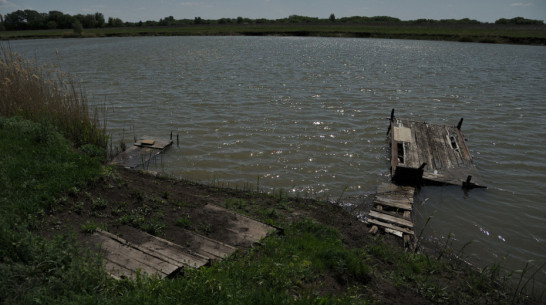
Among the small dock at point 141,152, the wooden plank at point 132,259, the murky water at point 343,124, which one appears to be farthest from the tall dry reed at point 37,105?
the wooden plank at point 132,259

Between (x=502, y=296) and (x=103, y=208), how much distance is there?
7.28 m

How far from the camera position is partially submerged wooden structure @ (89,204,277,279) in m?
4.62

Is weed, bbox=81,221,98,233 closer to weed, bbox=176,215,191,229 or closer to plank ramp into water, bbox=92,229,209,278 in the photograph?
plank ramp into water, bbox=92,229,209,278

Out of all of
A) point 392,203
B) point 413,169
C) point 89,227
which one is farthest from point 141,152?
point 413,169

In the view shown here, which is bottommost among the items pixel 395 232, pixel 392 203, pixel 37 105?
pixel 395 232

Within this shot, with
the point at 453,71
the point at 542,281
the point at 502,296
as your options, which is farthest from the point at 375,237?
the point at 453,71

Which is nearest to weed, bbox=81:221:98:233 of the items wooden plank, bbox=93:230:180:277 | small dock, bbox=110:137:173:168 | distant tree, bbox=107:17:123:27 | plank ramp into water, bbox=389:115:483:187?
wooden plank, bbox=93:230:180:277

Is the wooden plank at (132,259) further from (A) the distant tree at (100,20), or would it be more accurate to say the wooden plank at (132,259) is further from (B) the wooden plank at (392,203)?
(A) the distant tree at (100,20)

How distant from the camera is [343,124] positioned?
15.7m

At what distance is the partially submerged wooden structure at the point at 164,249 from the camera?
462 centimetres

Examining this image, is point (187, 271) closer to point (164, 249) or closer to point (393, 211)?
point (164, 249)

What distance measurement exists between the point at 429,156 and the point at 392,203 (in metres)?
3.68

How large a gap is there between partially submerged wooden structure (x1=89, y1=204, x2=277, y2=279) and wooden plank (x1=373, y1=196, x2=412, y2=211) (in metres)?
3.81

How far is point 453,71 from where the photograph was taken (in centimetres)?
3000
